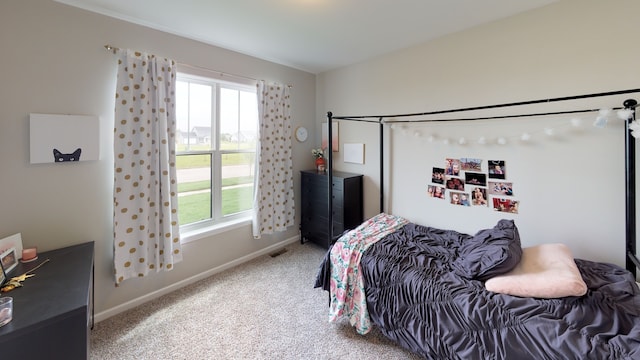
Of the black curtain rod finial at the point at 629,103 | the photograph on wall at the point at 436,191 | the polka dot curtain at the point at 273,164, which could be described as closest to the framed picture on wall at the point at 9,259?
the polka dot curtain at the point at 273,164

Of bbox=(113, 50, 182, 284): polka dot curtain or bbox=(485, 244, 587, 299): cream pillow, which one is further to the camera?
bbox=(113, 50, 182, 284): polka dot curtain

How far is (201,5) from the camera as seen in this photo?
202cm

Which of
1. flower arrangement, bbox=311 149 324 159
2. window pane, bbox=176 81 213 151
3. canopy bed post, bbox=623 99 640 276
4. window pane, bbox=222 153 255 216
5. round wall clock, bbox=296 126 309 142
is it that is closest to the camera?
canopy bed post, bbox=623 99 640 276

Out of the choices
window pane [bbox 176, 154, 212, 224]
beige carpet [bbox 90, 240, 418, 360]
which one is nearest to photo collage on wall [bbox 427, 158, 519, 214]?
beige carpet [bbox 90, 240, 418, 360]

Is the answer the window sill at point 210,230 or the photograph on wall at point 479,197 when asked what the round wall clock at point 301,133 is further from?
the photograph on wall at point 479,197

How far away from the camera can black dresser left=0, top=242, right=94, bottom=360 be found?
1.11 m

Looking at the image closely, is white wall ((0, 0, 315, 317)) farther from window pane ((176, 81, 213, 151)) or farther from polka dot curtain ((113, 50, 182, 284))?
window pane ((176, 81, 213, 151))

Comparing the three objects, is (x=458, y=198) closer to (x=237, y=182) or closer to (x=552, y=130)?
(x=552, y=130)

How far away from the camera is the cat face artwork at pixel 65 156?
1.90 metres

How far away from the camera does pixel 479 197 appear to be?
245cm

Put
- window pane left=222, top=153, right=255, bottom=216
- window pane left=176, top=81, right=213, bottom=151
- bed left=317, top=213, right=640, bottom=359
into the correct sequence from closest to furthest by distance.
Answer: bed left=317, top=213, right=640, bottom=359 < window pane left=176, top=81, right=213, bottom=151 < window pane left=222, top=153, right=255, bottom=216

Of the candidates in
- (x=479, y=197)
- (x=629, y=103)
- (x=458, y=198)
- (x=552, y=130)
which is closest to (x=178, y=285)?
(x=458, y=198)

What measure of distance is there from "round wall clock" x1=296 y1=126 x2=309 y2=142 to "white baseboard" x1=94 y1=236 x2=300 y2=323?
1458 mm

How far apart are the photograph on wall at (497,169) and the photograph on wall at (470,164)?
0.09 m
